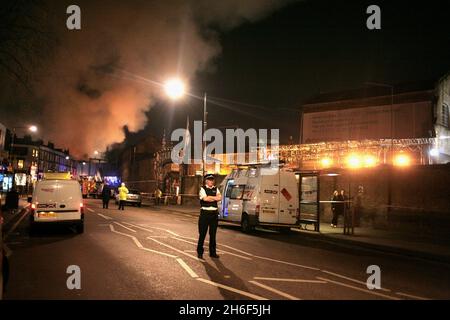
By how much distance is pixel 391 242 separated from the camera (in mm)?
14875

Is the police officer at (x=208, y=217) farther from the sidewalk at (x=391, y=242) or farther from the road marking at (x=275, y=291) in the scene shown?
the sidewalk at (x=391, y=242)

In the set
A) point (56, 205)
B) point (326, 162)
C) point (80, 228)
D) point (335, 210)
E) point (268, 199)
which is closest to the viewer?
point (56, 205)

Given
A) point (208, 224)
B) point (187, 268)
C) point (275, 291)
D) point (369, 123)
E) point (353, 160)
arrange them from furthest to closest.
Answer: point (369, 123)
point (353, 160)
point (208, 224)
point (187, 268)
point (275, 291)

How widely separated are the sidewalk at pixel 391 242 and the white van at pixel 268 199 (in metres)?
1.19

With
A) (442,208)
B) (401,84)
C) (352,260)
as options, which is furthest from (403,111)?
(352,260)

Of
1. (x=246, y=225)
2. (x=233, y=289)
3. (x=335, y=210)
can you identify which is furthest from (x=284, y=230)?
(x=233, y=289)

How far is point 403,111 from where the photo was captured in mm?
28531

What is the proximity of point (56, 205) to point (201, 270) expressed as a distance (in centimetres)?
794

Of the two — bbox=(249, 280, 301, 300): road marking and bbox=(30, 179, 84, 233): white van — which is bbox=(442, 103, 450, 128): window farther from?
bbox=(249, 280, 301, 300): road marking

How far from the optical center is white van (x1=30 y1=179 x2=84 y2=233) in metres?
14.2

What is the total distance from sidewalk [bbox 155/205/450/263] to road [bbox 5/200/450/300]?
1.04 metres

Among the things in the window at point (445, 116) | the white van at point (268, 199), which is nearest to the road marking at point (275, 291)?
the white van at point (268, 199)

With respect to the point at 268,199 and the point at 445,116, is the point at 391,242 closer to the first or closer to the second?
the point at 268,199

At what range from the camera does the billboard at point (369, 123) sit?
2769 centimetres
